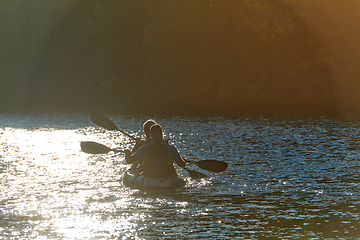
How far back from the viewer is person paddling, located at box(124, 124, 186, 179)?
15172 mm

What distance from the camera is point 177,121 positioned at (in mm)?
42031

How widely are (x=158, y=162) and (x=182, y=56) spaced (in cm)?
5246

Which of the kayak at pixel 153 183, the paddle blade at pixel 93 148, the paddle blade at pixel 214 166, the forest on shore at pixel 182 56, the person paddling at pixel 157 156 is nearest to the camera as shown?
the person paddling at pixel 157 156

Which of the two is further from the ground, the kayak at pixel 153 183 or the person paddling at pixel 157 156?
the person paddling at pixel 157 156

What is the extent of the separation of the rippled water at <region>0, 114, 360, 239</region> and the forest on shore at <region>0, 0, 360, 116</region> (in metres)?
21.2

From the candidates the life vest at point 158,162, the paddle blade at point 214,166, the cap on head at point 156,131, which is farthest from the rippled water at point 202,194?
the cap on head at point 156,131

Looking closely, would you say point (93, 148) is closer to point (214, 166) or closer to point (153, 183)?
point (153, 183)

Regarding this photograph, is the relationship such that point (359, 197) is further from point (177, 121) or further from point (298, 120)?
point (177, 121)

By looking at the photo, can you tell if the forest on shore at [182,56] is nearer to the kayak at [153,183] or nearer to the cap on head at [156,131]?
the kayak at [153,183]

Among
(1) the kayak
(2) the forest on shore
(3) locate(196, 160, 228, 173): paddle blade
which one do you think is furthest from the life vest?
(2) the forest on shore

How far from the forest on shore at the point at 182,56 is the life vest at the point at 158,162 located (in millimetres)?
30427

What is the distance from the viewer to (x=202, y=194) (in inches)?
607

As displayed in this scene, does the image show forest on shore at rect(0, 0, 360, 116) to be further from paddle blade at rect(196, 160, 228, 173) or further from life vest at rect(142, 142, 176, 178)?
life vest at rect(142, 142, 176, 178)

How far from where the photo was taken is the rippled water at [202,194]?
11.9 m
